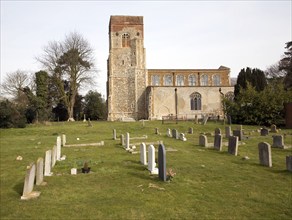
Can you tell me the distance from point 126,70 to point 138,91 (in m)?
4.08

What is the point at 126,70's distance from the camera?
157 feet

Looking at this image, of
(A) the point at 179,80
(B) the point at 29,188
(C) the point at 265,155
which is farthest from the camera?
(A) the point at 179,80

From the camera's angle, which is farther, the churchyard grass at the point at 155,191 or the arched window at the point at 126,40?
the arched window at the point at 126,40

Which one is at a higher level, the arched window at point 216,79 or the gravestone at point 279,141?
the arched window at point 216,79

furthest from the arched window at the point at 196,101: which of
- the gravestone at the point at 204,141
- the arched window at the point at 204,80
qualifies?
the gravestone at the point at 204,141

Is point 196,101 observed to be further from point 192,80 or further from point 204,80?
point 204,80

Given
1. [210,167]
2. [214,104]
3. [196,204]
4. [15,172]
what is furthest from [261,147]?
[214,104]

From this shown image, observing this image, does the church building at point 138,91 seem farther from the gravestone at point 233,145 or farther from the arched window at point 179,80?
the gravestone at point 233,145

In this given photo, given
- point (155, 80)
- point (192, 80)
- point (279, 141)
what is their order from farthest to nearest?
point (192, 80), point (155, 80), point (279, 141)

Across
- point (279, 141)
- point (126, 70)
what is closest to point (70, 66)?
point (126, 70)

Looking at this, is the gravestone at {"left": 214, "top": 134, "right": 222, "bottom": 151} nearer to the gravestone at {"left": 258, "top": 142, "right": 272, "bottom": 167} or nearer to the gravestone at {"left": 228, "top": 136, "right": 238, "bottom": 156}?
the gravestone at {"left": 228, "top": 136, "right": 238, "bottom": 156}

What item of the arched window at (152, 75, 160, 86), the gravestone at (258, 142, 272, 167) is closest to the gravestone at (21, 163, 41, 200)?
the gravestone at (258, 142, 272, 167)

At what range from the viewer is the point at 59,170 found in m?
10.5

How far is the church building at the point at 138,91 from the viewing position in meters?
45.5
